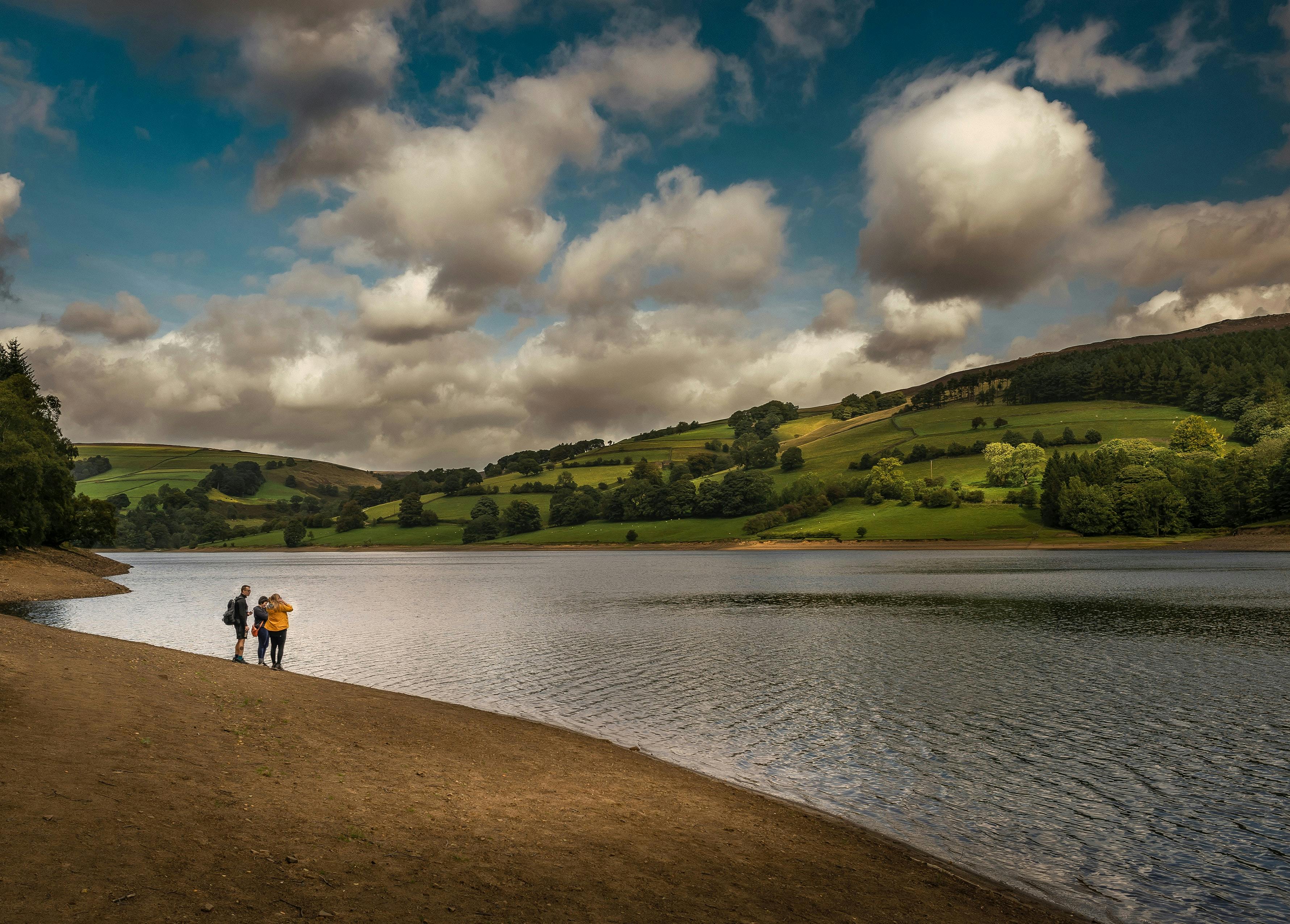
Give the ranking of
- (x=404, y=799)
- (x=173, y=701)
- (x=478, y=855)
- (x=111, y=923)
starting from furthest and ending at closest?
(x=173, y=701), (x=404, y=799), (x=478, y=855), (x=111, y=923)

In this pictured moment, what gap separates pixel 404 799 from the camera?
14.3 metres

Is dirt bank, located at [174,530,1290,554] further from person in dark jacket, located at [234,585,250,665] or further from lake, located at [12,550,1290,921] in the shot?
person in dark jacket, located at [234,585,250,665]

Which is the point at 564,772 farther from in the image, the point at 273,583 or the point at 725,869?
the point at 273,583

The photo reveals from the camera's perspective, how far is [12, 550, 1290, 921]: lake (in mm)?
14531

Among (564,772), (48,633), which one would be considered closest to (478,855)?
(564,772)

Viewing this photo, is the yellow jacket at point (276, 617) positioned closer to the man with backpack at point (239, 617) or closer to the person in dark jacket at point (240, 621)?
the man with backpack at point (239, 617)

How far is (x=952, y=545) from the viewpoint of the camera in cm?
14238

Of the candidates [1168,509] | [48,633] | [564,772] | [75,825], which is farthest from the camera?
[1168,509]

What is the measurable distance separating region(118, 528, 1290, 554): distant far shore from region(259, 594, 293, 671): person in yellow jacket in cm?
12683

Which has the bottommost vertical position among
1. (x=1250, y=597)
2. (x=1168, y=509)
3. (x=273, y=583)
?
(x=273, y=583)

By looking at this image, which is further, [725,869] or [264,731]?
[264,731]

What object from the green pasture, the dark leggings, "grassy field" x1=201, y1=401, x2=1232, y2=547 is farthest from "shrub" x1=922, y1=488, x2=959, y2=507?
the dark leggings

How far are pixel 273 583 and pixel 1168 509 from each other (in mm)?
138945

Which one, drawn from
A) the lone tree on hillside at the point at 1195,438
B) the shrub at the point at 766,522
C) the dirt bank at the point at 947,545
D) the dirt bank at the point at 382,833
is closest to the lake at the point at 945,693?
the dirt bank at the point at 382,833
